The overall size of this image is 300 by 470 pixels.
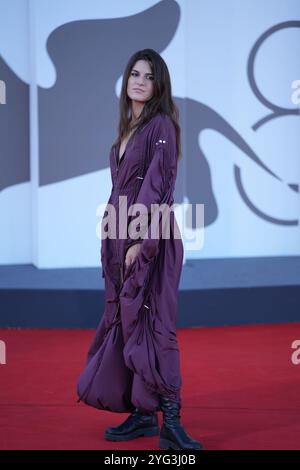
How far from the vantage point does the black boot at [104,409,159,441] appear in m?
2.72

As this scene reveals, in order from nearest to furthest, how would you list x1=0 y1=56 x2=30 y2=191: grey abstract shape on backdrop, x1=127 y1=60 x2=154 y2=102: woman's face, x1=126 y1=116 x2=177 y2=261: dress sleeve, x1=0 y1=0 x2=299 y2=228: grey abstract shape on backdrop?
x1=126 y1=116 x2=177 y2=261: dress sleeve < x1=127 y1=60 x2=154 y2=102: woman's face < x1=0 y1=0 x2=299 y2=228: grey abstract shape on backdrop < x1=0 y1=56 x2=30 y2=191: grey abstract shape on backdrop

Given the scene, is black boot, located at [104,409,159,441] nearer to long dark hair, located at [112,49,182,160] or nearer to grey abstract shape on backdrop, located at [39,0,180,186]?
long dark hair, located at [112,49,182,160]

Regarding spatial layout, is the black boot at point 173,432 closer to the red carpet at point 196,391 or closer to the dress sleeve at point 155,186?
the red carpet at point 196,391

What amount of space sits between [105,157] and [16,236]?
2.76 ft

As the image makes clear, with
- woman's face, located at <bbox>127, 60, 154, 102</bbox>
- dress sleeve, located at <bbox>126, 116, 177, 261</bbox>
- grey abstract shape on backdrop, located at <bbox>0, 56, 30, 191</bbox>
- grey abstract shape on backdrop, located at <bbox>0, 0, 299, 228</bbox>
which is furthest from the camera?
grey abstract shape on backdrop, located at <bbox>0, 56, 30, 191</bbox>

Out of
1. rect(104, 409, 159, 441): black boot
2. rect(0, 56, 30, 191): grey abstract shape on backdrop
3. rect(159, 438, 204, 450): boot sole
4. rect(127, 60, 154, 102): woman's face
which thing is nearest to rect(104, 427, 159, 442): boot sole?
rect(104, 409, 159, 441): black boot

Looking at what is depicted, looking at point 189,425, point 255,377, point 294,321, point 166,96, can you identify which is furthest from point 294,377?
point 166,96

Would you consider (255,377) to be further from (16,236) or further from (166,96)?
(16,236)

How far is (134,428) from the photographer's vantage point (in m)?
2.73

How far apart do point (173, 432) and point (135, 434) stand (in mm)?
200

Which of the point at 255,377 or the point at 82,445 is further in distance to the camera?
the point at 255,377

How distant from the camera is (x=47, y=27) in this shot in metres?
5.02

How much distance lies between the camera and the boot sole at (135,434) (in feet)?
8.91

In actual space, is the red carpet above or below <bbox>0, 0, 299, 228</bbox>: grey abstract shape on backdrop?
below
